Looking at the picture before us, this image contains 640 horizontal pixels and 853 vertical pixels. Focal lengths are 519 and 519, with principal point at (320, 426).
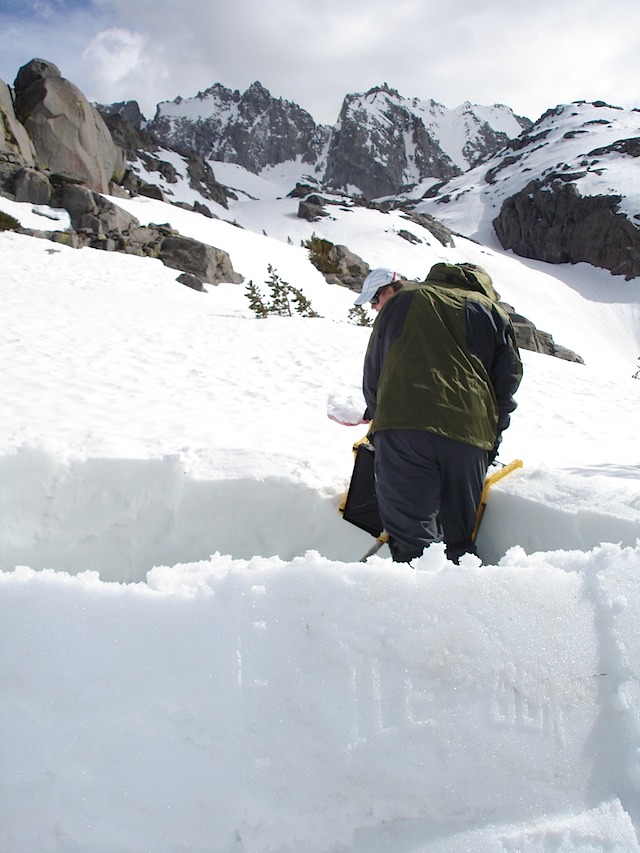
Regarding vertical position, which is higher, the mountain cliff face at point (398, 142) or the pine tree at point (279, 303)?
the mountain cliff face at point (398, 142)

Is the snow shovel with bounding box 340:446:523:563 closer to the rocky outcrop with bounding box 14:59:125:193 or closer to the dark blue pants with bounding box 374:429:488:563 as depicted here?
the dark blue pants with bounding box 374:429:488:563

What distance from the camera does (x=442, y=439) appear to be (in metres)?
2.16

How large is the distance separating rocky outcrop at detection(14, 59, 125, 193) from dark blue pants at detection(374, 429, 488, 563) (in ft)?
78.6

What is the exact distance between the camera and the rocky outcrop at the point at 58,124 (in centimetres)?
2192

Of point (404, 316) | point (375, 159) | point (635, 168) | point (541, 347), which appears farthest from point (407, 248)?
point (375, 159)

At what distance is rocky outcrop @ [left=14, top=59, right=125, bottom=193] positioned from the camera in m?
21.9

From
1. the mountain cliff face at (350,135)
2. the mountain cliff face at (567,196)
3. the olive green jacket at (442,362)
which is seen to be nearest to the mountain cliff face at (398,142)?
the mountain cliff face at (350,135)

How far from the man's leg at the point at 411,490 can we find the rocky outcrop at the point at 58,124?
24.0 m

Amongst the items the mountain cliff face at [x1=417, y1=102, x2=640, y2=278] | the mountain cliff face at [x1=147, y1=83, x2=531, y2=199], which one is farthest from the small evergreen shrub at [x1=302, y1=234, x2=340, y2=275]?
the mountain cliff face at [x1=147, y1=83, x2=531, y2=199]

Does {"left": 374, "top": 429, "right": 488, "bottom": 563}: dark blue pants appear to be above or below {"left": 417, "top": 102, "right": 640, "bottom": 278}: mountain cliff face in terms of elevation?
below

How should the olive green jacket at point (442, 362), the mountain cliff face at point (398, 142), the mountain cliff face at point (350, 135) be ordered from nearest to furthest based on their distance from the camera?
the olive green jacket at point (442, 362), the mountain cliff face at point (398, 142), the mountain cliff face at point (350, 135)

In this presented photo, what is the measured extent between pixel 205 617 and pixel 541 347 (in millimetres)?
23184

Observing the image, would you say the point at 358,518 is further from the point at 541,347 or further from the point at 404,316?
the point at 541,347

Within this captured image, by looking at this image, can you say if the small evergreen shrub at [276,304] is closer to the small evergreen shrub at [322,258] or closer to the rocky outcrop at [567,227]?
the small evergreen shrub at [322,258]
